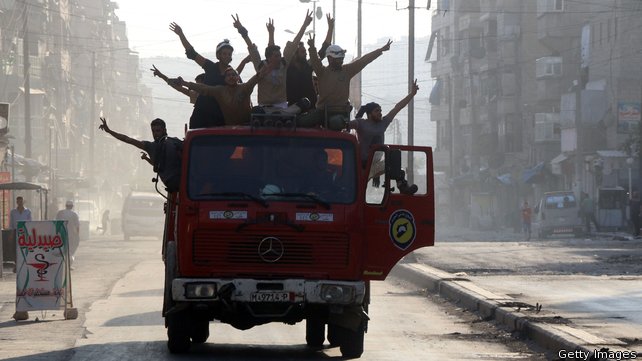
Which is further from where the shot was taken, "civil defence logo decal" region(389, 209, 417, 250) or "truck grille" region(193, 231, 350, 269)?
"civil defence logo decal" region(389, 209, 417, 250)

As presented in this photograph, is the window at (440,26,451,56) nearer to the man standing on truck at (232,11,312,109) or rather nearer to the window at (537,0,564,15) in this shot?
the window at (537,0,564,15)

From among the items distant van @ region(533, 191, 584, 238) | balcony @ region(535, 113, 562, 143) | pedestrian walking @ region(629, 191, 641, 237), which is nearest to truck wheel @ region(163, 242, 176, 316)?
pedestrian walking @ region(629, 191, 641, 237)

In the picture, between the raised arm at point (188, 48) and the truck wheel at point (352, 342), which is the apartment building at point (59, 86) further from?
the truck wheel at point (352, 342)

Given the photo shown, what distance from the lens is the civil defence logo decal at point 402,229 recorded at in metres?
13.5

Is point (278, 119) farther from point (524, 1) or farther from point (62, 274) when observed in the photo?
point (524, 1)

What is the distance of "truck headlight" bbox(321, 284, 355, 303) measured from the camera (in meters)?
12.8

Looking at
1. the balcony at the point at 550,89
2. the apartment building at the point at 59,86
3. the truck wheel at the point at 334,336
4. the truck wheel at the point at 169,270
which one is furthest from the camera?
the balcony at the point at 550,89

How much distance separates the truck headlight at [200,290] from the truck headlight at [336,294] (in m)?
1.02

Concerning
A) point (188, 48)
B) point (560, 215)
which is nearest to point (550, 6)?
point (560, 215)

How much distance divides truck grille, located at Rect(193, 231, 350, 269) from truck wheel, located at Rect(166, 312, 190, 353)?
72 cm

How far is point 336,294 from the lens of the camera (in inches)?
505

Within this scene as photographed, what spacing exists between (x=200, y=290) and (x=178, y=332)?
722 millimetres

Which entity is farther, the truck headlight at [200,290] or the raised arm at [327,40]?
the raised arm at [327,40]

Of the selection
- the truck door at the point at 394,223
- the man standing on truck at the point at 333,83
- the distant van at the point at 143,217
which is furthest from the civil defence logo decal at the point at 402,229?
the distant van at the point at 143,217
